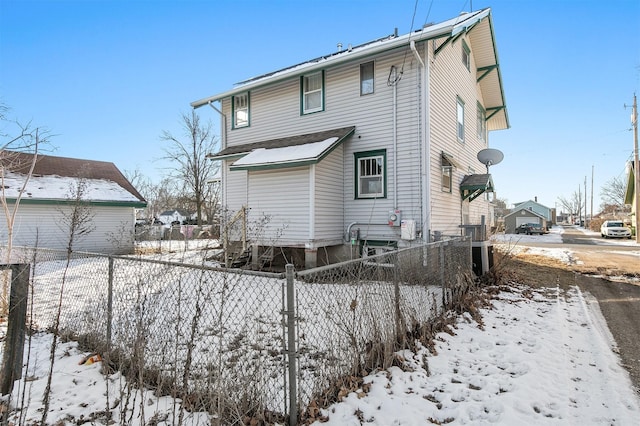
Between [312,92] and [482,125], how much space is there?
998cm

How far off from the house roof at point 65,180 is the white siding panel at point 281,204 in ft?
30.9

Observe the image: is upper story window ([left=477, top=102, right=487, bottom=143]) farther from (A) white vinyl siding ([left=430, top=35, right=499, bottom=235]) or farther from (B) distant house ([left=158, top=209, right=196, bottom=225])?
(B) distant house ([left=158, top=209, right=196, bottom=225])

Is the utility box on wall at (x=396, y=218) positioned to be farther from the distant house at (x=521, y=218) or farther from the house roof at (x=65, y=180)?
the distant house at (x=521, y=218)

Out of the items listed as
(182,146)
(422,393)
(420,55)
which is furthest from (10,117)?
(182,146)

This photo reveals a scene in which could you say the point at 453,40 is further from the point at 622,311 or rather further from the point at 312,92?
the point at 622,311

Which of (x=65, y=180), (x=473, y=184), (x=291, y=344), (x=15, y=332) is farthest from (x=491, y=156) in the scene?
(x=65, y=180)

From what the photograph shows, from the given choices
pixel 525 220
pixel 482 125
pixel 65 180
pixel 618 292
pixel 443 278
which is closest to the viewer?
pixel 443 278

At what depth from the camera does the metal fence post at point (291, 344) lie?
2.64 meters

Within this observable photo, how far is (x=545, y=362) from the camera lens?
4102mm

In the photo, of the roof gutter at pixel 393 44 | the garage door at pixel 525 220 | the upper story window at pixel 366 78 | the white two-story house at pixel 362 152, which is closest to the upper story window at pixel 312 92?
the white two-story house at pixel 362 152

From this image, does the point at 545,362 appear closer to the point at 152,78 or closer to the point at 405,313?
the point at 405,313

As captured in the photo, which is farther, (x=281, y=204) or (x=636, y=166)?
(x=636, y=166)

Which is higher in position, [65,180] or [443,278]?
[65,180]

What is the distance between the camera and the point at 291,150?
10.3 meters
